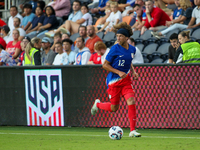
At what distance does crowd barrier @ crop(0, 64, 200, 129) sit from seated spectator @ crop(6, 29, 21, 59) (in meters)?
3.87

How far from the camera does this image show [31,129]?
7523 mm

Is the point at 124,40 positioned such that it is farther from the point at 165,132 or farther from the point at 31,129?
the point at 31,129

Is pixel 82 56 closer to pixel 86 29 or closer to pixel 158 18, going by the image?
pixel 86 29

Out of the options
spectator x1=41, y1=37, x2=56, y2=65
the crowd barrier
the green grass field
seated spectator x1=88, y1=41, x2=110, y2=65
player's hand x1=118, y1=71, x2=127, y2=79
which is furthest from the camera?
spectator x1=41, y1=37, x2=56, y2=65

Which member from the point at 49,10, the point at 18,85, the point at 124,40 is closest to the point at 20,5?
the point at 49,10

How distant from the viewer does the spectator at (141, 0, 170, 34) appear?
35.1 ft

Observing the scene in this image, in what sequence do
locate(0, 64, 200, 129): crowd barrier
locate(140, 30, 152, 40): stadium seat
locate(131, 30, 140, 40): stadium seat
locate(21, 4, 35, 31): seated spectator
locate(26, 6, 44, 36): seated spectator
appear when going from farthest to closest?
locate(21, 4, 35, 31): seated spectator, locate(26, 6, 44, 36): seated spectator, locate(131, 30, 140, 40): stadium seat, locate(140, 30, 152, 40): stadium seat, locate(0, 64, 200, 129): crowd barrier

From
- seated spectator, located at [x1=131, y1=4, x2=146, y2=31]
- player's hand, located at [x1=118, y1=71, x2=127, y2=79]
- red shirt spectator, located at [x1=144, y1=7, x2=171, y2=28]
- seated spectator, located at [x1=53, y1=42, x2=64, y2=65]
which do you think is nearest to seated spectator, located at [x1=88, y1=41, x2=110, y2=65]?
seated spectator, located at [x1=53, y1=42, x2=64, y2=65]

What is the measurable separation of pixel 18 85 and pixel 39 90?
55cm

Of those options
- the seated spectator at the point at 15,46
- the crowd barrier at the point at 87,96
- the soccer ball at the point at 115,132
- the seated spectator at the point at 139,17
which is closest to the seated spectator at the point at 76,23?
the seated spectator at the point at 15,46

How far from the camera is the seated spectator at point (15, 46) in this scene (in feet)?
38.6

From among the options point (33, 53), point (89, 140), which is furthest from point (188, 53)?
point (33, 53)

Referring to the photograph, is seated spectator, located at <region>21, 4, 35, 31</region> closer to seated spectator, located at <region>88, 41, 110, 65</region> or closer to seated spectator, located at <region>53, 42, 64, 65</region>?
seated spectator, located at <region>53, 42, 64, 65</region>

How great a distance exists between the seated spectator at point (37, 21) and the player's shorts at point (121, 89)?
27.7 ft
